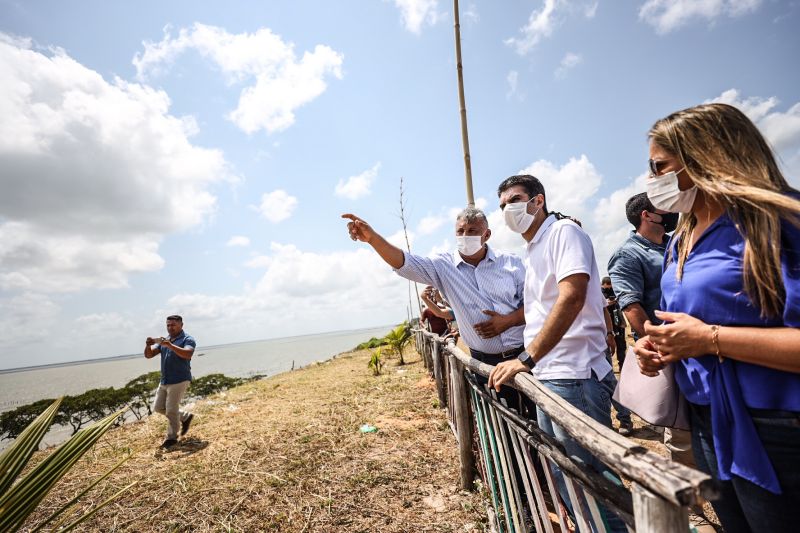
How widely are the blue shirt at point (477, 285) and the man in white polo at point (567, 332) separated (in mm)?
697

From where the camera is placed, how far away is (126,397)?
1219 cm

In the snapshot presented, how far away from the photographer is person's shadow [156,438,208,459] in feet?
18.3

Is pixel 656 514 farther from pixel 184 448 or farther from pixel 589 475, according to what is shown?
pixel 184 448

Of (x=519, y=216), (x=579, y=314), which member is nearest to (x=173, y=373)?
(x=519, y=216)

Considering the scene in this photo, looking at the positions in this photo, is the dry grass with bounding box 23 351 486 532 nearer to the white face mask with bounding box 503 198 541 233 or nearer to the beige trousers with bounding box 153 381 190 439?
the beige trousers with bounding box 153 381 190 439

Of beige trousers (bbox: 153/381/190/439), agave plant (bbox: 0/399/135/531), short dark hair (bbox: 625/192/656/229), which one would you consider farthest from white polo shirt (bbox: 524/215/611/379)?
beige trousers (bbox: 153/381/190/439)

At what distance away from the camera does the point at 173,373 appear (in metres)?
6.07

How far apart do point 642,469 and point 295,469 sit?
4.36 metres

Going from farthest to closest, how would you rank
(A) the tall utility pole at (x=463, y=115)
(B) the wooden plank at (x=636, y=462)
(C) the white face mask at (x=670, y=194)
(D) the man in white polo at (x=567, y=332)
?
(A) the tall utility pole at (x=463, y=115) → (D) the man in white polo at (x=567, y=332) → (C) the white face mask at (x=670, y=194) → (B) the wooden plank at (x=636, y=462)

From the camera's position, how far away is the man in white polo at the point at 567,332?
5.54 ft

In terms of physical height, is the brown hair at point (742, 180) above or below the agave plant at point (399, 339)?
above

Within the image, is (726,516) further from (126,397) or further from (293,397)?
(126,397)

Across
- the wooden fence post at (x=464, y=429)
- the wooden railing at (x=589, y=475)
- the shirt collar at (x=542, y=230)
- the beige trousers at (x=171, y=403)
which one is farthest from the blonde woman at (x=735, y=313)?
the beige trousers at (x=171, y=403)

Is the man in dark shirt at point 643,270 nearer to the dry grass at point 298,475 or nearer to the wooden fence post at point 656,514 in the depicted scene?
the dry grass at point 298,475
